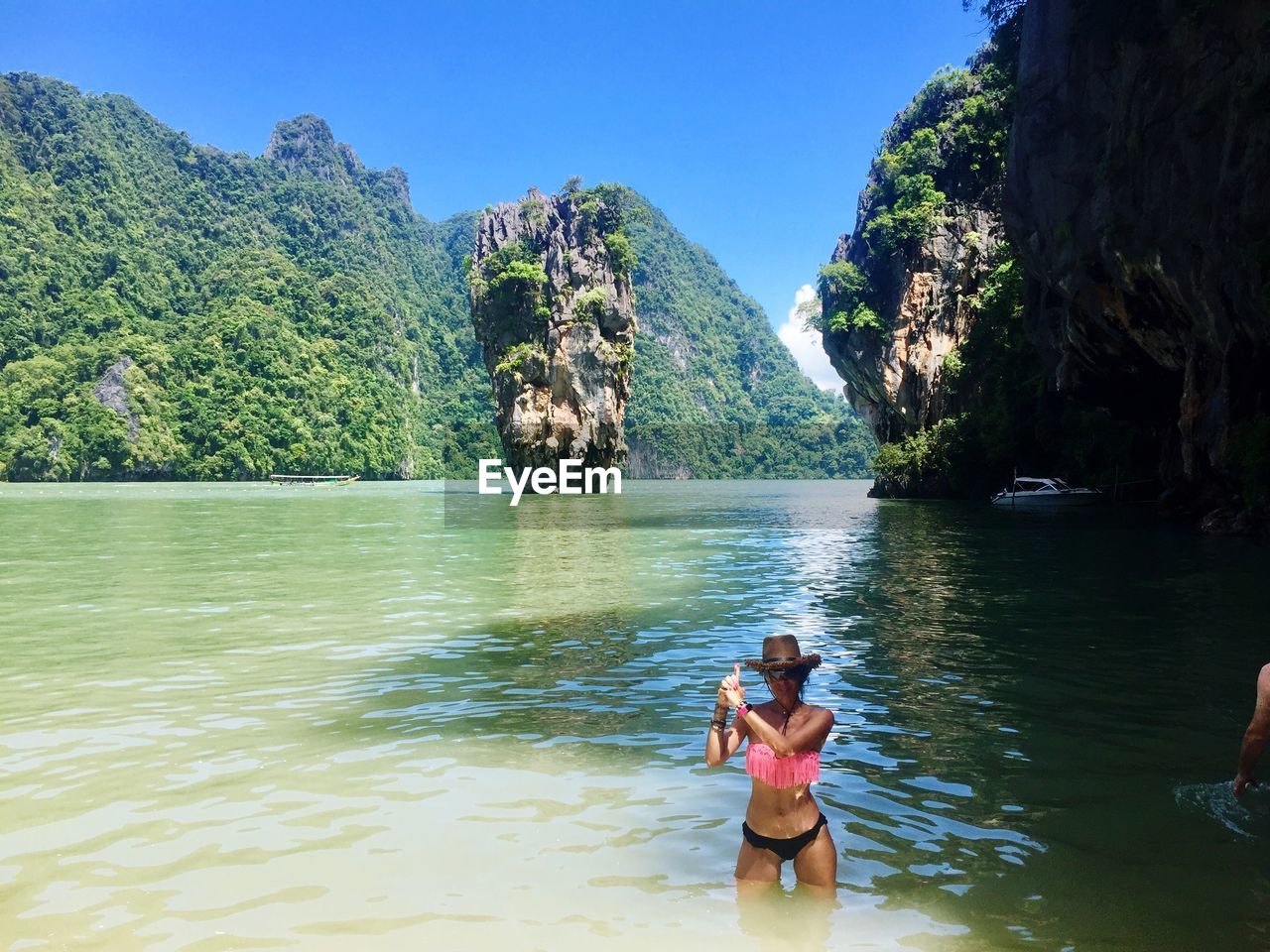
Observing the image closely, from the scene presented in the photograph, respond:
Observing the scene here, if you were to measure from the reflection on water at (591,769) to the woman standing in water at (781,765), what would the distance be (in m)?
0.17

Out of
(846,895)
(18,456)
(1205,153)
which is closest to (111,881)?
(846,895)

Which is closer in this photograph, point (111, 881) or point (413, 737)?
point (111, 881)

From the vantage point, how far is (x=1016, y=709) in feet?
26.5

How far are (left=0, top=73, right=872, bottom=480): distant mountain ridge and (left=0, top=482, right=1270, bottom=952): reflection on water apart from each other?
76.5m

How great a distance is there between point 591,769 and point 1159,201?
2109 cm

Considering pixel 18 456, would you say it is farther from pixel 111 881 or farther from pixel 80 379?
pixel 111 881

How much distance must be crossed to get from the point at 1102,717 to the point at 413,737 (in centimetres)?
531

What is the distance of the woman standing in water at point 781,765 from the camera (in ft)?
14.2

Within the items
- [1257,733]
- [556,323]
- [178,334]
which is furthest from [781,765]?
[178,334]

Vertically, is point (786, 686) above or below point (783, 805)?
above

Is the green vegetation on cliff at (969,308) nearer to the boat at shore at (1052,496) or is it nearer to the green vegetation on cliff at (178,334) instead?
the boat at shore at (1052,496)

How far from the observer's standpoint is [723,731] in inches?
172

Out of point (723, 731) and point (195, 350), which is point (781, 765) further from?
point (195, 350)

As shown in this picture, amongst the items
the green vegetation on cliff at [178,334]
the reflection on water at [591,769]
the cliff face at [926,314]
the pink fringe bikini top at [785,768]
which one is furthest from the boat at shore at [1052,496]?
the green vegetation on cliff at [178,334]
